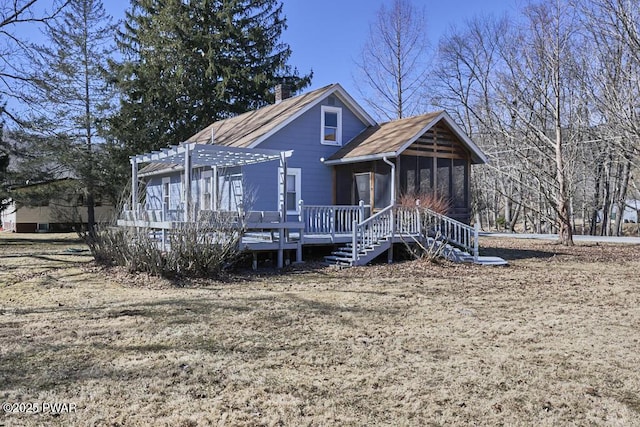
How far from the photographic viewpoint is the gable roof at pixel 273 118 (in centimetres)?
1605

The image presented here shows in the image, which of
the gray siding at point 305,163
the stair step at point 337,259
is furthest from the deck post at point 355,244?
the gray siding at point 305,163

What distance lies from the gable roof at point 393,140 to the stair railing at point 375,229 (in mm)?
1924

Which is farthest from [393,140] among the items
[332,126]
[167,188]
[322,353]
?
[322,353]

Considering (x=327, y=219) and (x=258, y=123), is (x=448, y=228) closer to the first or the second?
(x=327, y=219)

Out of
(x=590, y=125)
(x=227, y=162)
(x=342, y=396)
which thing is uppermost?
(x=590, y=125)

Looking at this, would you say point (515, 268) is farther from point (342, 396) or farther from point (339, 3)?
point (339, 3)

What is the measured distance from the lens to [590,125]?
23.3 metres

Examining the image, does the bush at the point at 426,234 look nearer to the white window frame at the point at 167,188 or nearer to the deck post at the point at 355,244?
the deck post at the point at 355,244

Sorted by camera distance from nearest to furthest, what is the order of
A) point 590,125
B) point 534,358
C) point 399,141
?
point 534,358, point 399,141, point 590,125

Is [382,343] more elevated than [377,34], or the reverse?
[377,34]

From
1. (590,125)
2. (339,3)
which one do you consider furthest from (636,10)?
(339,3)

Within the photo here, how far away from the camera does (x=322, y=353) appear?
5477 millimetres

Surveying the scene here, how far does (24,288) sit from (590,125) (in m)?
22.9

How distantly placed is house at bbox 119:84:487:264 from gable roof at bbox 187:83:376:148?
4 cm
